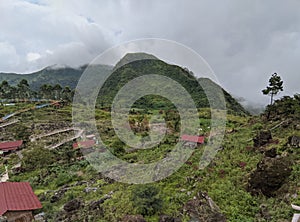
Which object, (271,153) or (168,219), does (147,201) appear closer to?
(168,219)

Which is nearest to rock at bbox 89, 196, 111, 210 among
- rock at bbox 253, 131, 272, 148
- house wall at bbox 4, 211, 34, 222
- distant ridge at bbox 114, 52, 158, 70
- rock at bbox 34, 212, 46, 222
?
rock at bbox 34, 212, 46, 222

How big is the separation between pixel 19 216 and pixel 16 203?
0.59 metres

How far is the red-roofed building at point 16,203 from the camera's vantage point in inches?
444

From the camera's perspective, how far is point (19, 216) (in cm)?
1159

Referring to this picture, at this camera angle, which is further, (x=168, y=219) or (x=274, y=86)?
(x=274, y=86)

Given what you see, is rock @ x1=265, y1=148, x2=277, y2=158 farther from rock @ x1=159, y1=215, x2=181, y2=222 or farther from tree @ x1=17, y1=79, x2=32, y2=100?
tree @ x1=17, y1=79, x2=32, y2=100

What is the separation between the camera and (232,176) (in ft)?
39.8

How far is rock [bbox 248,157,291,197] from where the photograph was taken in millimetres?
9930

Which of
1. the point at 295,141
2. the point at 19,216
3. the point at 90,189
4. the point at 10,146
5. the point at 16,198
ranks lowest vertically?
the point at 19,216

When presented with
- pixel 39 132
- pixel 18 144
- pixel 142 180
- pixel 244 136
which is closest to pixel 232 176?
pixel 142 180

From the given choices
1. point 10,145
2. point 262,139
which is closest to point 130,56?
point 262,139

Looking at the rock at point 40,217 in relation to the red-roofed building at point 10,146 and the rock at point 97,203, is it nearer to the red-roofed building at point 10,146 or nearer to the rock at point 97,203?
the rock at point 97,203

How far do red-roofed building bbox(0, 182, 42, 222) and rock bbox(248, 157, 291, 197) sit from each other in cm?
956

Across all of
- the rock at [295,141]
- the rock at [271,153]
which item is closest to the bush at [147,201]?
the rock at [271,153]
